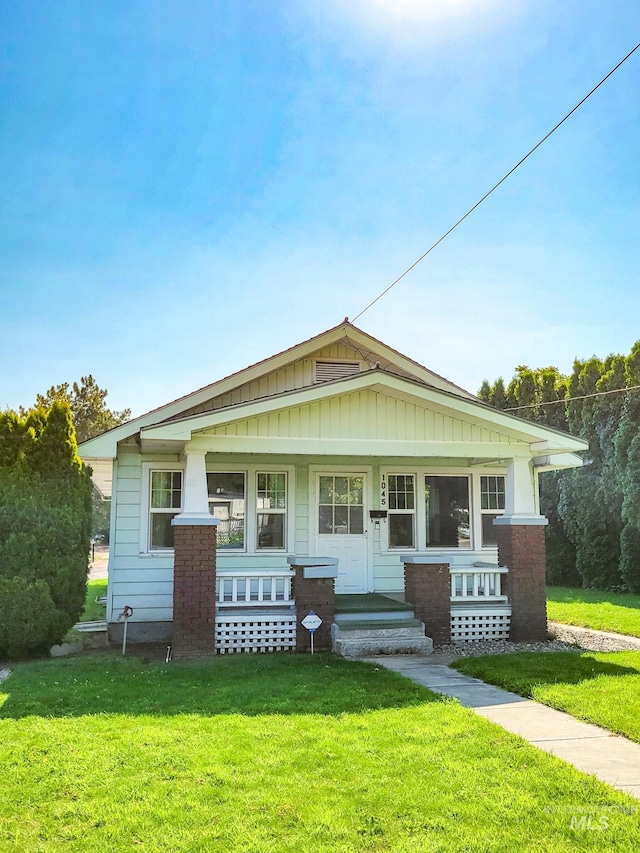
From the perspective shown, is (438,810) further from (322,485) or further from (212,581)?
(322,485)

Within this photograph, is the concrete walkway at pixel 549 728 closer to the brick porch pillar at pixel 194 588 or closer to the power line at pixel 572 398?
the brick porch pillar at pixel 194 588

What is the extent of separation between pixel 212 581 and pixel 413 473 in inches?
180

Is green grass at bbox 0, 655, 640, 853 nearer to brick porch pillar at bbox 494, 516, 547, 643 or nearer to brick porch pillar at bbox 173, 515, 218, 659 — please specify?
brick porch pillar at bbox 173, 515, 218, 659

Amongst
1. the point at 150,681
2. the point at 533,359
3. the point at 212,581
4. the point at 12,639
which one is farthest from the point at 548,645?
the point at 533,359

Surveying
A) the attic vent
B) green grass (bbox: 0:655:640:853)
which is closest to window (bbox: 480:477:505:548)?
the attic vent

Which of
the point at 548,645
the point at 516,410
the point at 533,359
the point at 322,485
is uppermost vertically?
the point at 533,359

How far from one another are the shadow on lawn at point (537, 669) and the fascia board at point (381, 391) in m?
3.13

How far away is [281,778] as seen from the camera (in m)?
4.41

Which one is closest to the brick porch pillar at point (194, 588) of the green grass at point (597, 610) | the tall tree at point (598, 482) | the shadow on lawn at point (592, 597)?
the green grass at point (597, 610)

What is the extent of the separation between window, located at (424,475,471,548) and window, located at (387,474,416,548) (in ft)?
1.02

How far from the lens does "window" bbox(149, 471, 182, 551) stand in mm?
10969

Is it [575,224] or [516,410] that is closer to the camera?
[575,224]

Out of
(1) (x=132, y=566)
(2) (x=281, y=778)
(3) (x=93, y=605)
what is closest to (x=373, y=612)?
(1) (x=132, y=566)

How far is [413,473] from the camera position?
12172 millimetres
